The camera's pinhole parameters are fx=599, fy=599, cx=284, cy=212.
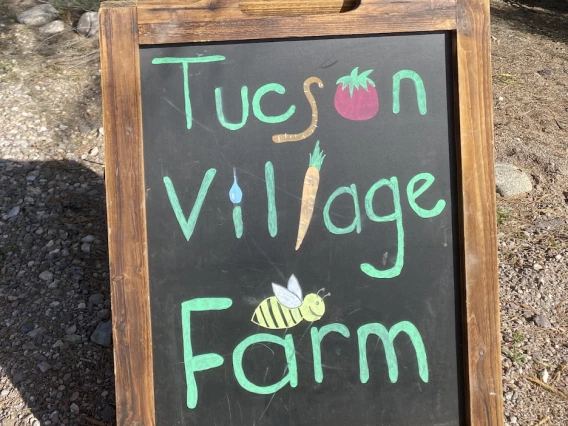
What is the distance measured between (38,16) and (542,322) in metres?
3.36

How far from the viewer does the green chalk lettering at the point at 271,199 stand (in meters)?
1.51

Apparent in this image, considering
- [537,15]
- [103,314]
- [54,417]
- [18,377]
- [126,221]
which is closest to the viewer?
[126,221]

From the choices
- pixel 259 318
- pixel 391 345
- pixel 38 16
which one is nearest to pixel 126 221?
pixel 259 318

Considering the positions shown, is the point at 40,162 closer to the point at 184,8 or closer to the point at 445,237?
the point at 184,8

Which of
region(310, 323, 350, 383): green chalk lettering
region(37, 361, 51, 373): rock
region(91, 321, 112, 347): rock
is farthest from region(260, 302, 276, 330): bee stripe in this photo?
region(37, 361, 51, 373): rock

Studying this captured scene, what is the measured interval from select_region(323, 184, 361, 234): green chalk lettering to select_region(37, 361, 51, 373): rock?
3.55 ft

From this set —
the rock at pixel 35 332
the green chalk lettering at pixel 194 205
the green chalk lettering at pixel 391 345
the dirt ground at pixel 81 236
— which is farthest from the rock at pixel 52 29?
the green chalk lettering at pixel 391 345

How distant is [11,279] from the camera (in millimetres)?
2240

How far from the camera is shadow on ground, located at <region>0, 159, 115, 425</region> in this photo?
73.0 inches

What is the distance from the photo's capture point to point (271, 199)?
59.7 inches

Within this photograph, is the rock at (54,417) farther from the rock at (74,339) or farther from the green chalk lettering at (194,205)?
the green chalk lettering at (194,205)

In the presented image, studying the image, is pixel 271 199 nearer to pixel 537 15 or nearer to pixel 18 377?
pixel 18 377

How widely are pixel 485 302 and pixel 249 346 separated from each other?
0.61 meters

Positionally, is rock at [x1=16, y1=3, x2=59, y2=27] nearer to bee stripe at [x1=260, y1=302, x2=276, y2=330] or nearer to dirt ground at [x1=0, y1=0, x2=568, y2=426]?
dirt ground at [x1=0, y1=0, x2=568, y2=426]
